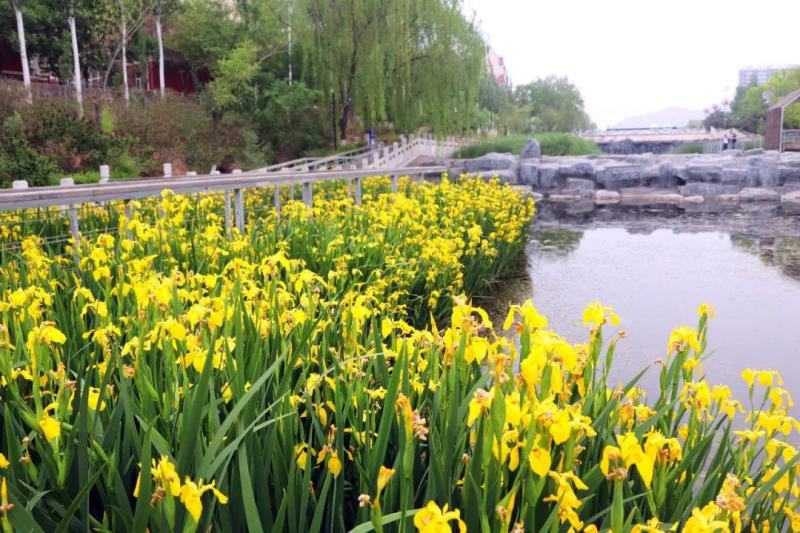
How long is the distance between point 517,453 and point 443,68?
25.6m

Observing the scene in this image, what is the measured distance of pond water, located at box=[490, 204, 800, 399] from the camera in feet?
17.8

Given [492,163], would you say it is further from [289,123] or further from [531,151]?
[289,123]

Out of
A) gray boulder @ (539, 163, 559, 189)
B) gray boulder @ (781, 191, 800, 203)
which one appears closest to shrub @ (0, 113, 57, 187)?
gray boulder @ (539, 163, 559, 189)

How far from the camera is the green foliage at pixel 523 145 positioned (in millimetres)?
28953

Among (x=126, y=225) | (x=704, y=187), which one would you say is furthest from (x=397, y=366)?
(x=704, y=187)

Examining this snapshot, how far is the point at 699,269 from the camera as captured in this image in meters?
9.29

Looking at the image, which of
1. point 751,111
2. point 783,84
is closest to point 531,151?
point 783,84

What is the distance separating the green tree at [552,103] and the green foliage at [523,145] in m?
35.6

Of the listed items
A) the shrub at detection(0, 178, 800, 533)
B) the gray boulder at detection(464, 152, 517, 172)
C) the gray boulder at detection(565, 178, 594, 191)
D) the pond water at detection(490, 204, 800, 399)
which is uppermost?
the shrub at detection(0, 178, 800, 533)

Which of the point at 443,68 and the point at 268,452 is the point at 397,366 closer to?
the point at 268,452

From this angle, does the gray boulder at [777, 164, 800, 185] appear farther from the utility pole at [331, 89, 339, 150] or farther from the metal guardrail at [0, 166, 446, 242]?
the metal guardrail at [0, 166, 446, 242]

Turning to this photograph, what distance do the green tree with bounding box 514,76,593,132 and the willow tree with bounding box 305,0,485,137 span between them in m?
41.6

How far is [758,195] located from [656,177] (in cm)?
300

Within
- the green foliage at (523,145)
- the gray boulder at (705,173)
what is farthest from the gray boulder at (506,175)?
the green foliage at (523,145)
